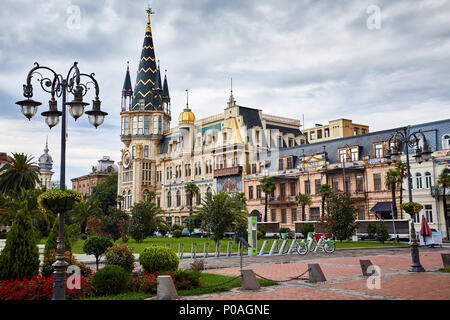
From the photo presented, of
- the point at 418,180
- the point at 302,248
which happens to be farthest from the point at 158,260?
the point at 418,180

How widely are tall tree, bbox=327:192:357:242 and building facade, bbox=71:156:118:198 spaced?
300 ft

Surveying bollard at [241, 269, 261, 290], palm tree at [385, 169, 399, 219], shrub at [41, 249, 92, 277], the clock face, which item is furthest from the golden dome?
bollard at [241, 269, 261, 290]

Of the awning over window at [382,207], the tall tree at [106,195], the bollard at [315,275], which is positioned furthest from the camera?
the tall tree at [106,195]

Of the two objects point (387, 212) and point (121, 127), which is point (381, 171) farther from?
point (121, 127)

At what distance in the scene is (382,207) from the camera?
153ft

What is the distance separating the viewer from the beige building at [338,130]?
7300 cm

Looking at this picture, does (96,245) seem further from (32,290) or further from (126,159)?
(126,159)

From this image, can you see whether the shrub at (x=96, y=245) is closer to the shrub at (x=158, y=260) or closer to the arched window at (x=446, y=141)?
the shrub at (x=158, y=260)

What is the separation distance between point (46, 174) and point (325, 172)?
117367mm

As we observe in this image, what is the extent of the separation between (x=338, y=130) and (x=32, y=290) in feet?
223

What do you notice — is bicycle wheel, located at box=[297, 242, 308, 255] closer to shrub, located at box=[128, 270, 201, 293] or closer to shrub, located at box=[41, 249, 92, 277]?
shrub, located at box=[128, 270, 201, 293]

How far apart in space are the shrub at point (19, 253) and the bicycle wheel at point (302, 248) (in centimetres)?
1812

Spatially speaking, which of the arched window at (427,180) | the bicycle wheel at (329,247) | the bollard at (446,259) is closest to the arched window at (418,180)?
the arched window at (427,180)
